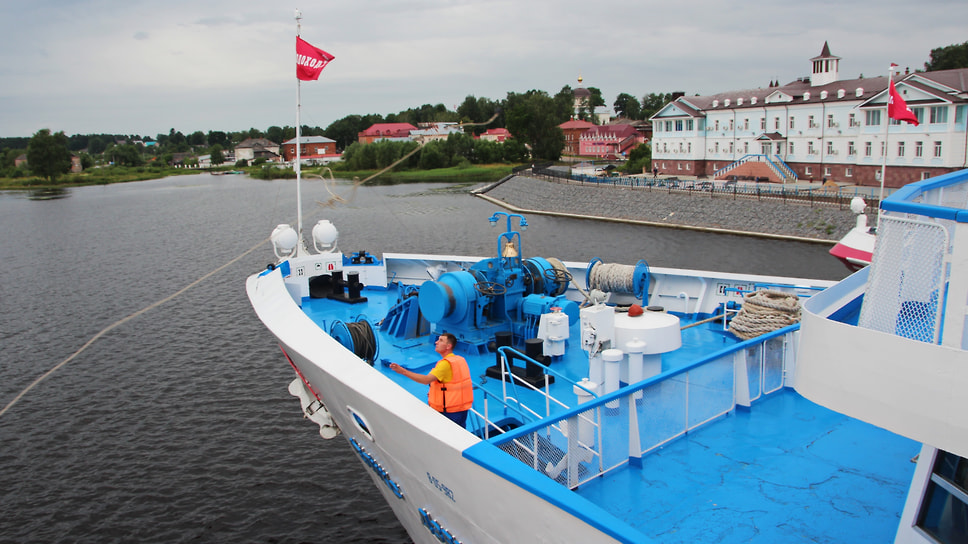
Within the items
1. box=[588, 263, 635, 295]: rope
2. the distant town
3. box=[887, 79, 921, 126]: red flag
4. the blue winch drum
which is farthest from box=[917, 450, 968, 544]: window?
box=[887, 79, 921, 126]: red flag

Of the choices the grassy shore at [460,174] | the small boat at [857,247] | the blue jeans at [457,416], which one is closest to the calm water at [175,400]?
the blue jeans at [457,416]

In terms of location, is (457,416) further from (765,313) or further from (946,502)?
(765,313)

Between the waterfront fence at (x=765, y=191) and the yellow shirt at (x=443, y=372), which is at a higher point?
the waterfront fence at (x=765, y=191)

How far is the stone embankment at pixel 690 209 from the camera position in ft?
128

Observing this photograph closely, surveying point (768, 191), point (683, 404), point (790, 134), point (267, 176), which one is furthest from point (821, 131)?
point (683, 404)

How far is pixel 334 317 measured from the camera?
1360 cm

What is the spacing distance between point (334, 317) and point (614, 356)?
7589 millimetres

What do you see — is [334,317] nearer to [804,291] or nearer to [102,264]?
[804,291]

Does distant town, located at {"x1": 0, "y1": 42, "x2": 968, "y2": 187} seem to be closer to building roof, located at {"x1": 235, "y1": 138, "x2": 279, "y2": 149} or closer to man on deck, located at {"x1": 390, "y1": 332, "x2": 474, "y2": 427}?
man on deck, located at {"x1": 390, "y1": 332, "x2": 474, "y2": 427}

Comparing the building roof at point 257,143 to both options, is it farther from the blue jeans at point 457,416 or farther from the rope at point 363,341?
the blue jeans at point 457,416

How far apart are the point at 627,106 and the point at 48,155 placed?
5542 inches

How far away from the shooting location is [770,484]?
5.87m

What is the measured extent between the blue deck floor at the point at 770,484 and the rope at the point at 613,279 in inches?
212

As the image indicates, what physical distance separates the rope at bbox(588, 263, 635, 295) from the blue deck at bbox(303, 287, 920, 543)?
4834 mm
